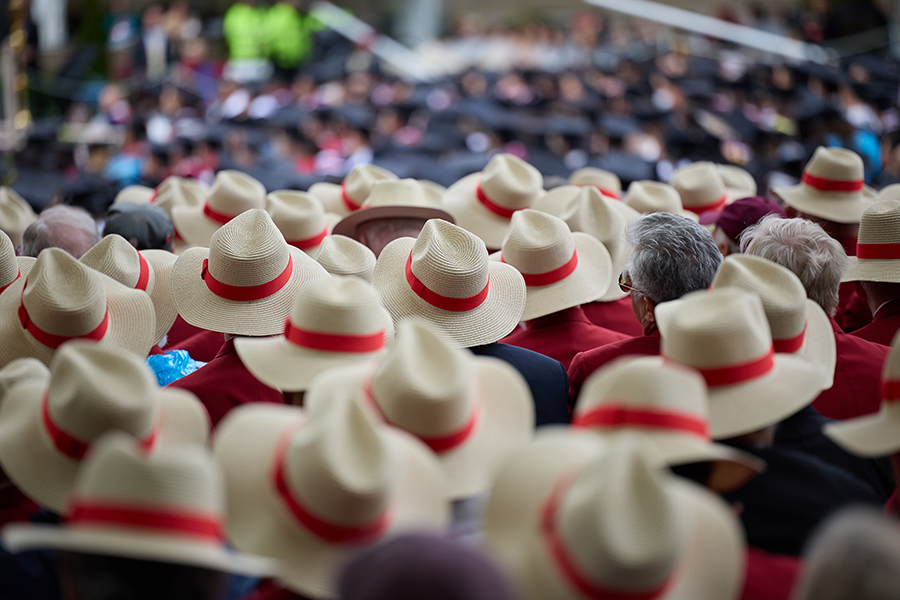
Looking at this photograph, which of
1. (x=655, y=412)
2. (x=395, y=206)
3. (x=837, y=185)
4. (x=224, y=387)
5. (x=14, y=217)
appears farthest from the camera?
(x=14, y=217)

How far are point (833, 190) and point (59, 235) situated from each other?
11.5ft

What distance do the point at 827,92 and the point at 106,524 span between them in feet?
33.6

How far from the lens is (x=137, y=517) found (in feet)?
4.39

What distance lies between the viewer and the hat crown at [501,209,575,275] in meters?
2.93

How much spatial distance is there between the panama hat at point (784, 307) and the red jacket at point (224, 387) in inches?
52.9

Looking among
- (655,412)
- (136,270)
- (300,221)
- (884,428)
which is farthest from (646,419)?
(300,221)

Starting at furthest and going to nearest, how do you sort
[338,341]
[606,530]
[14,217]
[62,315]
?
1. [14,217]
2. [62,315]
3. [338,341]
4. [606,530]

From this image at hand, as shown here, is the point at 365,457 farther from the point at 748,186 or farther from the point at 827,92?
the point at 827,92

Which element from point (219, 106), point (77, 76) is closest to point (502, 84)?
point (219, 106)

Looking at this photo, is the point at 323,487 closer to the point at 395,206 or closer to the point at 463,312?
the point at 463,312

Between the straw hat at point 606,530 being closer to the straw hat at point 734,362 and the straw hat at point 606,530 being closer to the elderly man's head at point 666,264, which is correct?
the straw hat at point 734,362

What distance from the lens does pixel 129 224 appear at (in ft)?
12.0

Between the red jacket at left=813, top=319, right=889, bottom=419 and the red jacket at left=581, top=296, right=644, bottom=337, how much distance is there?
1028 mm

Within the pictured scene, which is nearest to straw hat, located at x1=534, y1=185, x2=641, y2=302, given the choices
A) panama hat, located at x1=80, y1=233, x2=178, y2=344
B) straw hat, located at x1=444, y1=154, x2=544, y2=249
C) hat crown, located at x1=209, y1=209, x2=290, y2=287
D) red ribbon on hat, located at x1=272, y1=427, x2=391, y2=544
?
straw hat, located at x1=444, y1=154, x2=544, y2=249
